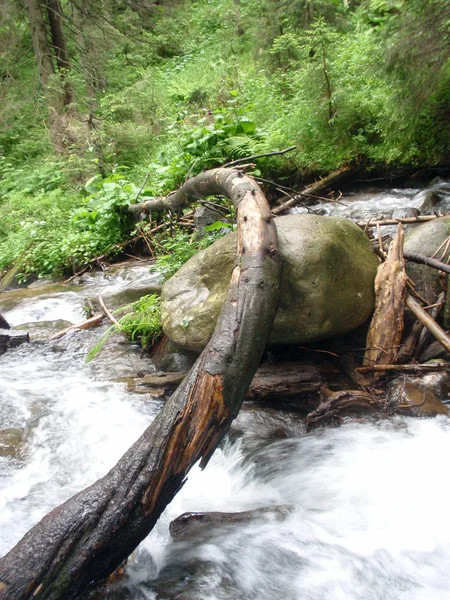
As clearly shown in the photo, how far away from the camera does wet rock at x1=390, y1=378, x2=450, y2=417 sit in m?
3.83

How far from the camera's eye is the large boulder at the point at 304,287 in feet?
14.1

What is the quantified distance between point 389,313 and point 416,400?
2.67ft

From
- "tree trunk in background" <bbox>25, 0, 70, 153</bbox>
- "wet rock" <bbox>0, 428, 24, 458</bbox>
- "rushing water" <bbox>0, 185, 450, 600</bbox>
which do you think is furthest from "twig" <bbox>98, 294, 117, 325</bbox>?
"tree trunk in background" <bbox>25, 0, 70, 153</bbox>

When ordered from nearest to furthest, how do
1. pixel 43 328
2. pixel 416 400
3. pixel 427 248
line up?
pixel 416 400 < pixel 427 248 < pixel 43 328

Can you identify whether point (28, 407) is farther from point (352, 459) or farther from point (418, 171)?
point (418, 171)

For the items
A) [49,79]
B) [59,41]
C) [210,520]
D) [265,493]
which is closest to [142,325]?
[265,493]

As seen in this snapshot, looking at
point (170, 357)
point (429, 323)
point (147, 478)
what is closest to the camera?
point (147, 478)

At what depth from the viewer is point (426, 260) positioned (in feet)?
14.7

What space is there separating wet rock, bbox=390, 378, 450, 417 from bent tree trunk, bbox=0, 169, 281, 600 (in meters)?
1.46

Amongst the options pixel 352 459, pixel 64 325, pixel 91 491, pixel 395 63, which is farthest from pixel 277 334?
pixel 395 63

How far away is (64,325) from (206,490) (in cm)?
417

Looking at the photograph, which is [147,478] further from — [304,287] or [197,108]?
[197,108]

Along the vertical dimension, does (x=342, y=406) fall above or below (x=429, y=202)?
below

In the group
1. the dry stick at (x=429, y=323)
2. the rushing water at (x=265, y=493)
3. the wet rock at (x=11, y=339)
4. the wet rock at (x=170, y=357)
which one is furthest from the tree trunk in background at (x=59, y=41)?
the dry stick at (x=429, y=323)
